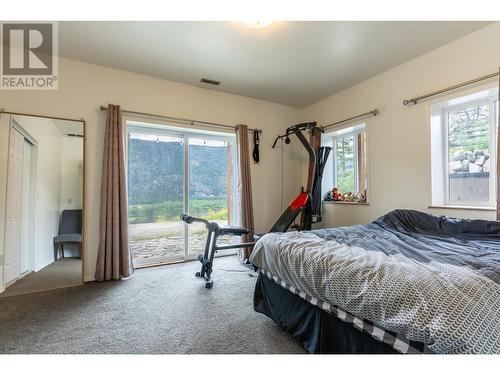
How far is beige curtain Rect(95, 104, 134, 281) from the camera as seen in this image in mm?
2752

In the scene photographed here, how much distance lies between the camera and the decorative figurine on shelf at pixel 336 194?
3.68 meters

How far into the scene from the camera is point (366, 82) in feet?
10.5

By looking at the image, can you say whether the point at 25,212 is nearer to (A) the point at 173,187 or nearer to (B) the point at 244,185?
(A) the point at 173,187

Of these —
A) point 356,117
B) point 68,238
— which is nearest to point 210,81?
point 356,117

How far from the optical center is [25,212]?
8.41 ft

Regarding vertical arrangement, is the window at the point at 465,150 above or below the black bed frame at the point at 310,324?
above

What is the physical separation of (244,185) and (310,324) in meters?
2.33

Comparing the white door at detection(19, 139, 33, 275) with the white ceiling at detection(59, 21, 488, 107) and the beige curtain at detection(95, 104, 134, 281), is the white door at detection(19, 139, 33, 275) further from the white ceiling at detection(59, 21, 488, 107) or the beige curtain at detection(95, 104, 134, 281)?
the white ceiling at detection(59, 21, 488, 107)

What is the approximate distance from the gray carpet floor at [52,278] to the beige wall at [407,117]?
11.3 feet

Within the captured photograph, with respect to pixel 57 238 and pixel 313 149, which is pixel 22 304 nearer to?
pixel 57 238

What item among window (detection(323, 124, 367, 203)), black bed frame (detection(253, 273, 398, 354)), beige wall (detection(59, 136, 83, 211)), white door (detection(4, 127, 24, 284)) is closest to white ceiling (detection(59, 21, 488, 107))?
window (detection(323, 124, 367, 203))

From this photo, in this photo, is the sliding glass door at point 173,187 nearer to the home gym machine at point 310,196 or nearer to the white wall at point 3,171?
the home gym machine at point 310,196

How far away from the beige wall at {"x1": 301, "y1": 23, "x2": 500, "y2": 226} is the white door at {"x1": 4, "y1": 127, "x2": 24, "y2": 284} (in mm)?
3850

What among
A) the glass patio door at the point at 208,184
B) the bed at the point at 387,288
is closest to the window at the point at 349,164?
the bed at the point at 387,288
